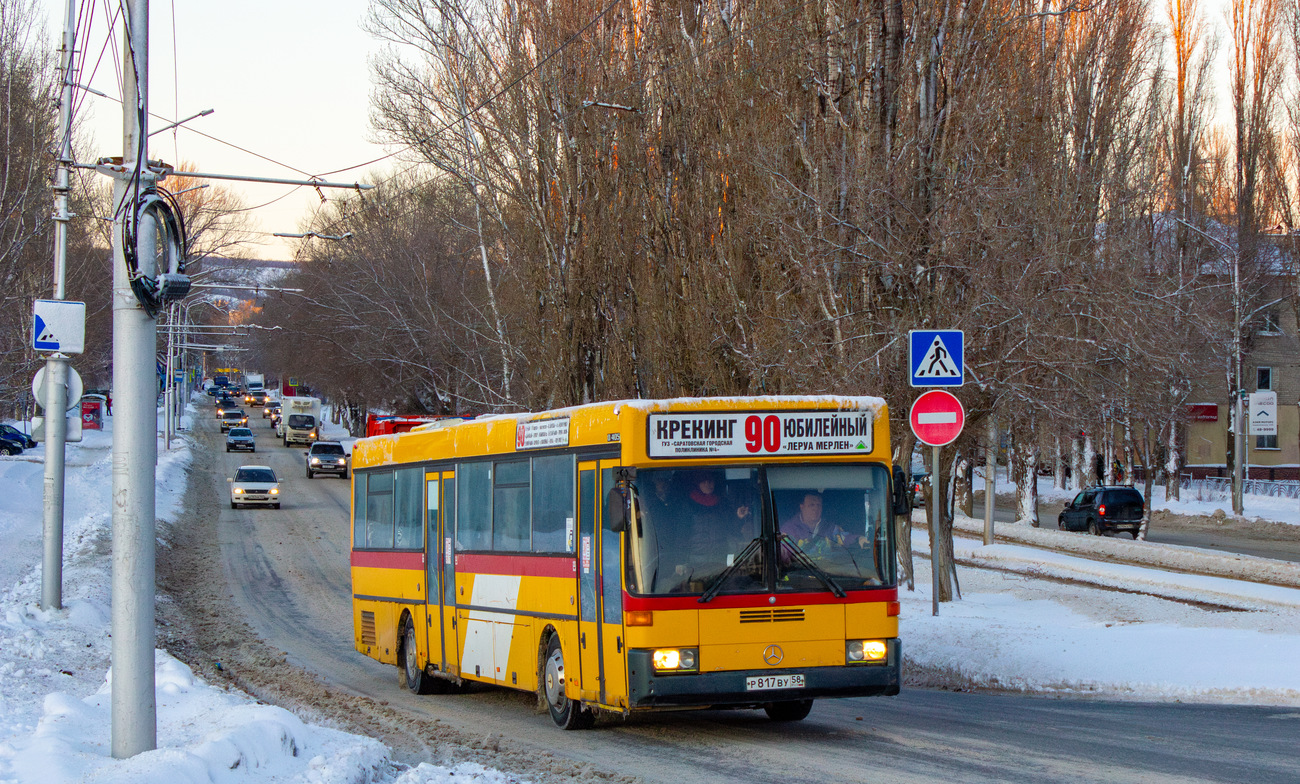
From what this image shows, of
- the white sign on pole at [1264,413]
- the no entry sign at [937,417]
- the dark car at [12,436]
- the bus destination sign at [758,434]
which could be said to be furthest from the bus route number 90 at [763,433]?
the dark car at [12,436]

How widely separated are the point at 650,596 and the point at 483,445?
388 centimetres

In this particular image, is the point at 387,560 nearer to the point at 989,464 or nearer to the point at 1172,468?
the point at 989,464

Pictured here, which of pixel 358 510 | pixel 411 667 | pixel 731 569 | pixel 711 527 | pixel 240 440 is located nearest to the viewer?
pixel 731 569

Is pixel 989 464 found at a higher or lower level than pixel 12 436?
lower

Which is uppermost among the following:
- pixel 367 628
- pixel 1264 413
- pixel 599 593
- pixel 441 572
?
pixel 1264 413

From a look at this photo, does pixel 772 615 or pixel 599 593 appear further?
pixel 599 593

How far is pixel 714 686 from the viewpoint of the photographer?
9.54 metres

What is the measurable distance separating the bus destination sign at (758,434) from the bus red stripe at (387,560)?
18.5 feet

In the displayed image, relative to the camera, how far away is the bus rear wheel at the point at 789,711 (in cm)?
1116

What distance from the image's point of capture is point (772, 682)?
9.60 meters

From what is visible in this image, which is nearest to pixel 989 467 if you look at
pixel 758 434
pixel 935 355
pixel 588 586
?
pixel 935 355

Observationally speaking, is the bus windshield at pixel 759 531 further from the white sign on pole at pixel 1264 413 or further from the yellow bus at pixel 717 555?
the white sign on pole at pixel 1264 413

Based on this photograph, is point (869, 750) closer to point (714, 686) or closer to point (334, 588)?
point (714, 686)

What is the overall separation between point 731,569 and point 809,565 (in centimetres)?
60
